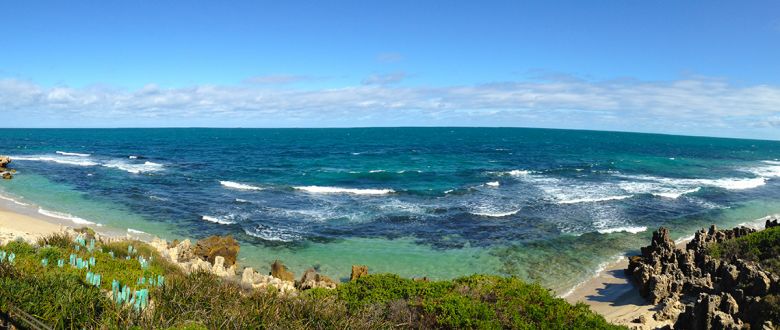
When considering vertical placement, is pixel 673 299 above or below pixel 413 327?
below

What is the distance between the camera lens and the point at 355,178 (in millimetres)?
45312

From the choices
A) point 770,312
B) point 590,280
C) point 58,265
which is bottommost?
point 590,280

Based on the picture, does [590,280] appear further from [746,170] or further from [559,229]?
[746,170]

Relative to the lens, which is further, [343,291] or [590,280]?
[590,280]

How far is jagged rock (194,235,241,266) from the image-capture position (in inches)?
758

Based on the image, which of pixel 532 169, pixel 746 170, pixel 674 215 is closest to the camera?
pixel 674 215

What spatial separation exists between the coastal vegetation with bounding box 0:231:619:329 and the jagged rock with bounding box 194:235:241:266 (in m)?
5.65

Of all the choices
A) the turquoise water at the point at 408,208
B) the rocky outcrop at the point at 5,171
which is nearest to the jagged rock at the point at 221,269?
the turquoise water at the point at 408,208

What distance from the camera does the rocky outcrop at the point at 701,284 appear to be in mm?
12070

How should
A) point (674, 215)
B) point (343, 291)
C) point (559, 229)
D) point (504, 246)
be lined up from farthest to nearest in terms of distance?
point (674, 215), point (559, 229), point (504, 246), point (343, 291)

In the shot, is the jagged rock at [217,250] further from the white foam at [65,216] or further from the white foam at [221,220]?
the white foam at [65,216]

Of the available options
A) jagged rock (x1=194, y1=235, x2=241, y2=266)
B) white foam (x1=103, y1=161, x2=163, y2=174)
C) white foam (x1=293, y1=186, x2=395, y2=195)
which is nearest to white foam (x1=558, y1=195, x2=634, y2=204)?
white foam (x1=293, y1=186, x2=395, y2=195)

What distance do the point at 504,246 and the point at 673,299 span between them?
8.52 m

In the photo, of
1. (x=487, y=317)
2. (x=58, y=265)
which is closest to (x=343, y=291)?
(x=487, y=317)
